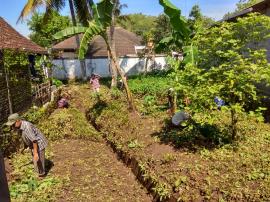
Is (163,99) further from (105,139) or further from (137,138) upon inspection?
(137,138)

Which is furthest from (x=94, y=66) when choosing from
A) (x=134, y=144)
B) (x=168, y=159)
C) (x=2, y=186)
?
(x=2, y=186)

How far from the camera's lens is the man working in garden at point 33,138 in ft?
24.6

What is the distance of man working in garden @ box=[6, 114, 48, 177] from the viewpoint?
750cm

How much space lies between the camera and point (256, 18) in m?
7.79

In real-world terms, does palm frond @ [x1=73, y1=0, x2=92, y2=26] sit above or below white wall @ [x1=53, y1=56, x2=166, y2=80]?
above

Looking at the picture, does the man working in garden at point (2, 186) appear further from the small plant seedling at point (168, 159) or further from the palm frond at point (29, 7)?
the palm frond at point (29, 7)

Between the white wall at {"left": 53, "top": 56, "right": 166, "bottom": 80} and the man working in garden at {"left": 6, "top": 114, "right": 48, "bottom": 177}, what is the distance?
68.1ft

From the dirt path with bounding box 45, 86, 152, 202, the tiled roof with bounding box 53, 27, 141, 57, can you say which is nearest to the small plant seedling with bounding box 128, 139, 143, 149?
the dirt path with bounding box 45, 86, 152, 202

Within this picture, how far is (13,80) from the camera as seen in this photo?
13211 mm

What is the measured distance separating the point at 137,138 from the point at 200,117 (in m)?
2.46

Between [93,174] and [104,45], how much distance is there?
24.9 metres

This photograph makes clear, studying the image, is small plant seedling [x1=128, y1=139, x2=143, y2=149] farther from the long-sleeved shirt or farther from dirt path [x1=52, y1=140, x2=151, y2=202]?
the long-sleeved shirt

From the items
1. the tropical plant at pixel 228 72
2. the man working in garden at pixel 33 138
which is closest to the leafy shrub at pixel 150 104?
the tropical plant at pixel 228 72

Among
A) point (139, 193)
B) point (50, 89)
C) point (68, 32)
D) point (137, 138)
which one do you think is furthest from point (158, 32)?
point (139, 193)
